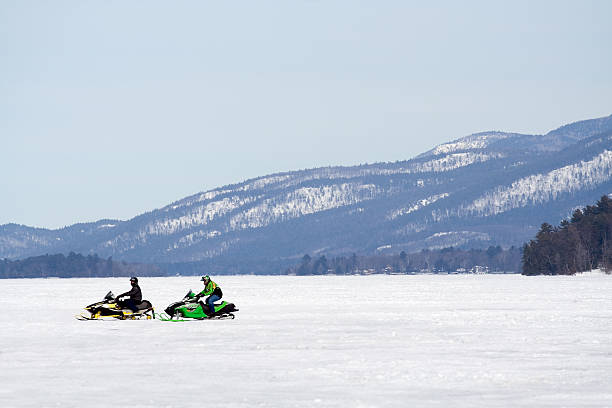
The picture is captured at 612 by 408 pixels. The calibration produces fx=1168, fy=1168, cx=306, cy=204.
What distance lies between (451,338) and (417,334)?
2285 mm

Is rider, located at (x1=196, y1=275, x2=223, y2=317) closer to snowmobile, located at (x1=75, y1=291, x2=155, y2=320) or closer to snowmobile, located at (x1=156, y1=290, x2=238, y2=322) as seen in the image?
snowmobile, located at (x1=156, y1=290, x2=238, y2=322)

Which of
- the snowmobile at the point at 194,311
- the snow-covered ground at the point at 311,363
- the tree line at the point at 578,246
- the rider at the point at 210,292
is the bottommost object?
the snow-covered ground at the point at 311,363

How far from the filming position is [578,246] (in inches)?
7146

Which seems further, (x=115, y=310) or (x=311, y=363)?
(x=115, y=310)

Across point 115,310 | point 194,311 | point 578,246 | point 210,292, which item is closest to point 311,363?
point 210,292

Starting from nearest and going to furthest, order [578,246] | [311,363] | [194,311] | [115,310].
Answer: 1. [311,363]
2. [194,311]
3. [115,310]
4. [578,246]

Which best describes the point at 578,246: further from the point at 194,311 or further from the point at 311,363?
the point at 311,363

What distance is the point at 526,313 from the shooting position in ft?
178

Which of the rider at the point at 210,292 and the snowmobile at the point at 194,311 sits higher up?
the rider at the point at 210,292

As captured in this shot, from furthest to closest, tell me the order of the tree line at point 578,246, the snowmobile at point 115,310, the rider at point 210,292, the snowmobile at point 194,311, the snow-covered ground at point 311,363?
the tree line at point 578,246, the snowmobile at point 115,310, the snowmobile at point 194,311, the rider at point 210,292, the snow-covered ground at point 311,363

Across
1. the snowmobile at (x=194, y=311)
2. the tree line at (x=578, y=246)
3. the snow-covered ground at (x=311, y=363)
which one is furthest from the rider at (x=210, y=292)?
the tree line at (x=578, y=246)

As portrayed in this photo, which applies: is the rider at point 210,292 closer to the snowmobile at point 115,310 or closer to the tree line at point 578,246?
the snowmobile at point 115,310

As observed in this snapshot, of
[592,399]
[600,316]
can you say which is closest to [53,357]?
[592,399]

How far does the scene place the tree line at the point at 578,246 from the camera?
180 metres
